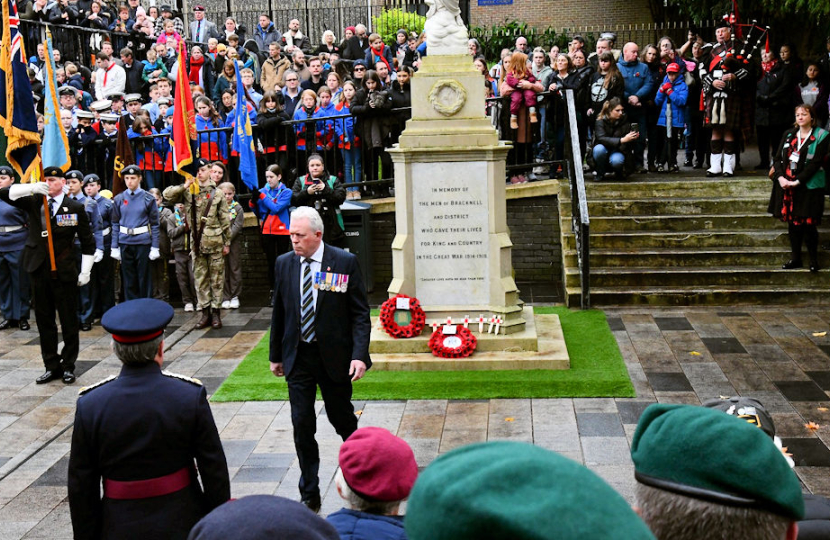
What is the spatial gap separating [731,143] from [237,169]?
7.33 meters

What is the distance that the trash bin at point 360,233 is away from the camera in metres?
15.2

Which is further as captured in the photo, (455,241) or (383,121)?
(383,121)

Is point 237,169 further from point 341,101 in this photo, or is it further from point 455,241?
point 455,241

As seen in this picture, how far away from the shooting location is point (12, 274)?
44.9ft

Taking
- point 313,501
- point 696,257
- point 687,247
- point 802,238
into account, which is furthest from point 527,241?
point 313,501

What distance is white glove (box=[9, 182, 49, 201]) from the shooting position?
11.0 meters

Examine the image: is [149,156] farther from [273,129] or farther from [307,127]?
[307,127]

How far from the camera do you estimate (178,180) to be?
1633cm

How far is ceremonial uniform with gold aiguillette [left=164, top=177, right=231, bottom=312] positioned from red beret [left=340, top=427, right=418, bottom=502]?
9473mm

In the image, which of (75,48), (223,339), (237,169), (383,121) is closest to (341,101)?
(383,121)

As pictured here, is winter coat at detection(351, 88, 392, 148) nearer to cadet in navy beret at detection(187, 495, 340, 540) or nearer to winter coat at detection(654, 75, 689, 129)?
winter coat at detection(654, 75, 689, 129)

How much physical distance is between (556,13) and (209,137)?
61.1 ft

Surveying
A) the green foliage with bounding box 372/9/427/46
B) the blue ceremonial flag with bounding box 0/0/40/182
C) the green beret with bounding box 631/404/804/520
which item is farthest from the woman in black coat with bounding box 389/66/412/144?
the green beret with bounding box 631/404/804/520

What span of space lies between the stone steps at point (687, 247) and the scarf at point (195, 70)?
26.5 ft
